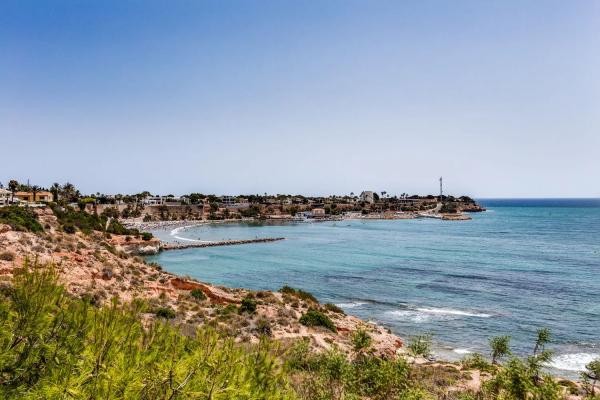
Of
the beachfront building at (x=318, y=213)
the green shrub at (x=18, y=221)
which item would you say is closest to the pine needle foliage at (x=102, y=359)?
the green shrub at (x=18, y=221)

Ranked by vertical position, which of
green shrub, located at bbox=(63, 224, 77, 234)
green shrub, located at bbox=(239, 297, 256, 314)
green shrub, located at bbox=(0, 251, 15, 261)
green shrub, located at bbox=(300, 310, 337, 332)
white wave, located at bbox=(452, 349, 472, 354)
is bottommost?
white wave, located at bbox=(452, 349, 472, 354)

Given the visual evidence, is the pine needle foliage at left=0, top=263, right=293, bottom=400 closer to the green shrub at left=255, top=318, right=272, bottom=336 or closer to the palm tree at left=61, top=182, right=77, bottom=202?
the green shrub at left=255, top=318, right=272, bottom=336

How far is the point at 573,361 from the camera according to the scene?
24.7m

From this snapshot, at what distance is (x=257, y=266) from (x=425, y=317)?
3155cm

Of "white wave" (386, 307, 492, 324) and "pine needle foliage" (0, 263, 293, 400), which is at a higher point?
"pine needle foliage" (0, 263, 293, 400)

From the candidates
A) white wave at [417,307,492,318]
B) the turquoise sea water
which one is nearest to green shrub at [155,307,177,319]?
the turquoise sea water

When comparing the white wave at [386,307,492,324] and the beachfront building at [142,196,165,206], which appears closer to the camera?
the white wave at [386,307,492,324]

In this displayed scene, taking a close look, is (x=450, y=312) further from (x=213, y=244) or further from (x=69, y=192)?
(x=69, y=192)

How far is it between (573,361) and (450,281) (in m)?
22.9

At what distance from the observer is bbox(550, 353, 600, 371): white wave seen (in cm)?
2381

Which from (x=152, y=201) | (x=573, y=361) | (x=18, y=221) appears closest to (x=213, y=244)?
(x=18, y=221)

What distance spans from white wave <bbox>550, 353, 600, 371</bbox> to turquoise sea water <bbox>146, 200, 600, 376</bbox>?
0.06 metres

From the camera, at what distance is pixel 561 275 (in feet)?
162

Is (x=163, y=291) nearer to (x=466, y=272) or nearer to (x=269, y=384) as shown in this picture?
(x=269, y=384)
